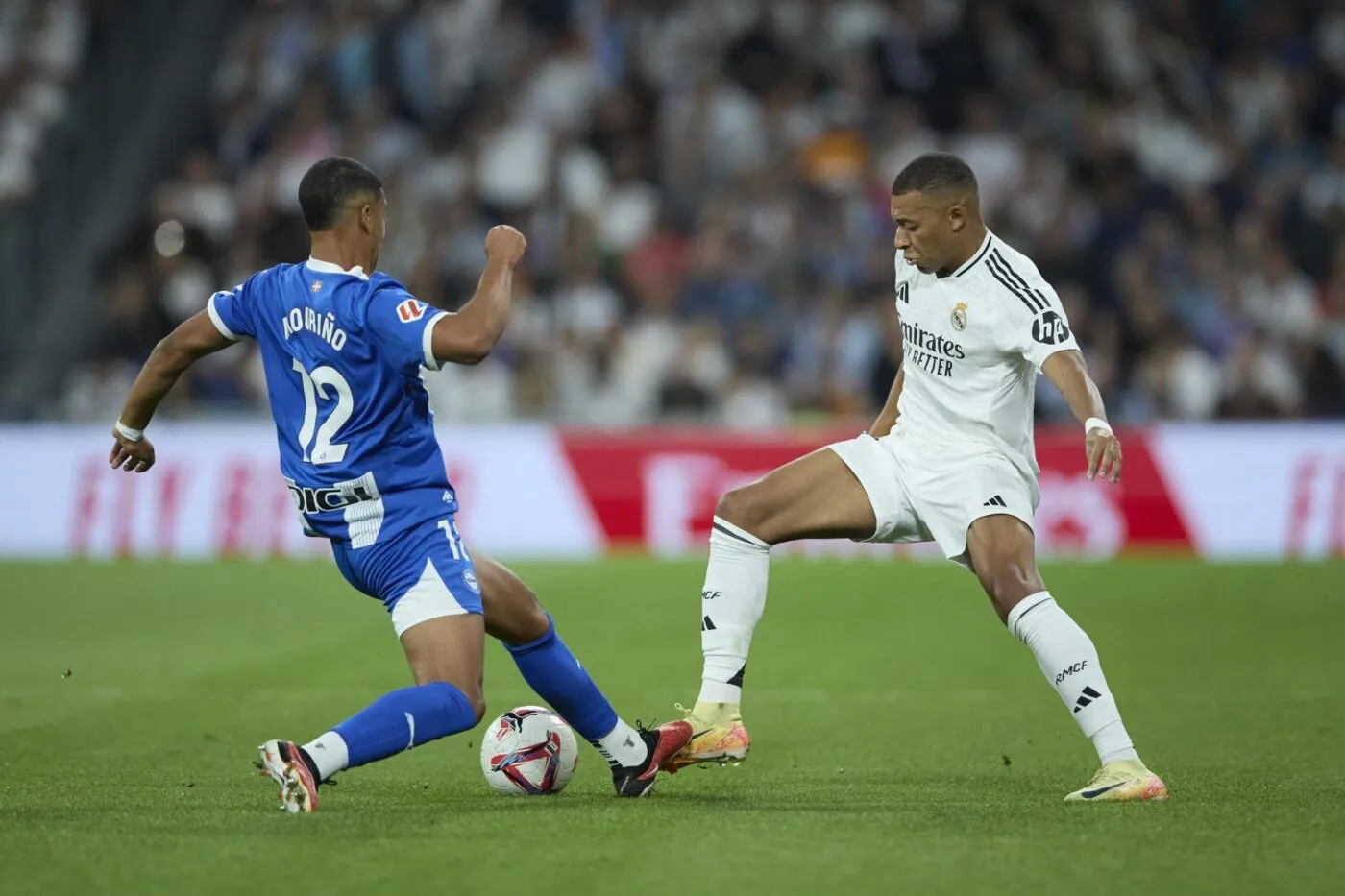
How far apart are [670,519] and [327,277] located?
9.67 meters

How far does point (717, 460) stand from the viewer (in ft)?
50.9

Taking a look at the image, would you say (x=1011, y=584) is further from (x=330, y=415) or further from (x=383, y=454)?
(x=330, y=415)

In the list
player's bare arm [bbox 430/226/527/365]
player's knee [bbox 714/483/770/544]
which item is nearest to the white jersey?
player's knee [bbox 714/483/770/544]

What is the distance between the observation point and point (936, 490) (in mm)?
6562

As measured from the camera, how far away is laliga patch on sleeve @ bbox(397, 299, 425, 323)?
573cm

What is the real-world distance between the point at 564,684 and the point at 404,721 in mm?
834

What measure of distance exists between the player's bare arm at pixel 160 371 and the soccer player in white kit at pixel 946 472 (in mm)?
1892

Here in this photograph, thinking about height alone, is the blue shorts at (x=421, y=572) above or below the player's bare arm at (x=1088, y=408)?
below

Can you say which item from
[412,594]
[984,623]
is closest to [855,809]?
[412,594]

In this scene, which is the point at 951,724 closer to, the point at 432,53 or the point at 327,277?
the point at 327,277

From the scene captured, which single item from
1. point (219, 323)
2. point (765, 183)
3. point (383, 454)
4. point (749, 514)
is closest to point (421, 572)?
point (383, 454)

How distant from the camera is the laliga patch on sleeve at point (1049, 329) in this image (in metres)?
6.34

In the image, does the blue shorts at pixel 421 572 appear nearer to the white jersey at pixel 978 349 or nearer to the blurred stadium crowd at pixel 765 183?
the white jersey at pixel 978 349

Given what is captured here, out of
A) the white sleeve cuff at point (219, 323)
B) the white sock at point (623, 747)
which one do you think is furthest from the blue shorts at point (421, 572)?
the white sleeve cuff at point (219, 323)
